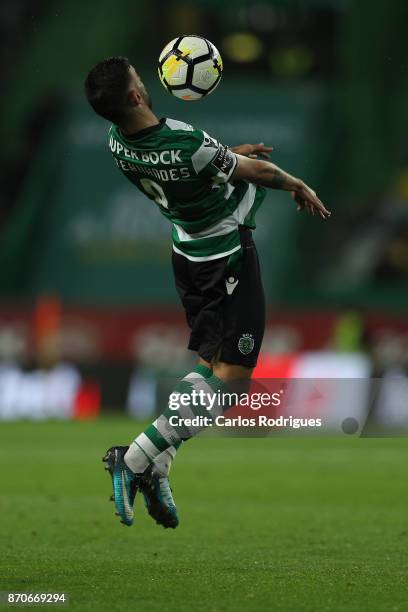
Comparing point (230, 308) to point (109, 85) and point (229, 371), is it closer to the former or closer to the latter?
point (229, 371)

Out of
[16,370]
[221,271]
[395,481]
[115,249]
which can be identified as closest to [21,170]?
[115,249]

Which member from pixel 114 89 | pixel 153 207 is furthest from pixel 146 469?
pixel 153 207

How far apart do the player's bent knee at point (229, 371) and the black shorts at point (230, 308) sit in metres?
0.03

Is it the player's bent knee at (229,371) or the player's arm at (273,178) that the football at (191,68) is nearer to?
the player's arm at (273,178)

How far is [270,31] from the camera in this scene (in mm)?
26719

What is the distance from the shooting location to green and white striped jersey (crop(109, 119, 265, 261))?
296 inches

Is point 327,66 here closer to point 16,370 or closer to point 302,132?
point 302,132

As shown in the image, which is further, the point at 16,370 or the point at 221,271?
the point at 16,370

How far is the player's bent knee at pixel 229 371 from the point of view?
25.7 feet

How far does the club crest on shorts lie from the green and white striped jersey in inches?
18.8

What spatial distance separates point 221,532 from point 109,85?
3.82 m

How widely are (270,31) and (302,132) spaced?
8.12 ft

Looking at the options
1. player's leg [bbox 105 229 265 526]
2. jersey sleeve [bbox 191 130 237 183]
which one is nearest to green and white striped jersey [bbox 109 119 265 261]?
jersey sleeve [bbox 191 130 237 183]

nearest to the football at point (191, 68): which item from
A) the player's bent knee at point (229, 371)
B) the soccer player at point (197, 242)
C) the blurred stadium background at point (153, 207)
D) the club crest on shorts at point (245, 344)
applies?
the soccer player at point (197, 242)
